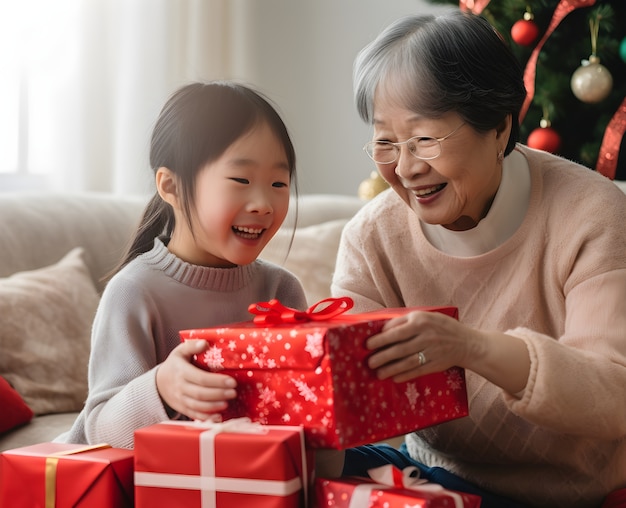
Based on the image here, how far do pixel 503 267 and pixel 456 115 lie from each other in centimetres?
27

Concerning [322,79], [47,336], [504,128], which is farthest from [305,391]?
[322,79]

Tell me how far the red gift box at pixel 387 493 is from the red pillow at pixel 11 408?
3.23 feet

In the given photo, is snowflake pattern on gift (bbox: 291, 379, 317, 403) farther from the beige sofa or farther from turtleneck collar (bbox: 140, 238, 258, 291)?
the beige sofa

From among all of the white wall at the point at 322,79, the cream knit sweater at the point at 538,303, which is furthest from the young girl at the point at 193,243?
the white wall at the point at 322,79

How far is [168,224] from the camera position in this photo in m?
1.40

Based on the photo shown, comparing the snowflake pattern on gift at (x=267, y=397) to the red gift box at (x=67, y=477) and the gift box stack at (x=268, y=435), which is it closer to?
the gift box stack at (x=268, y=435)

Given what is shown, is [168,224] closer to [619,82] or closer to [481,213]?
[481,213]

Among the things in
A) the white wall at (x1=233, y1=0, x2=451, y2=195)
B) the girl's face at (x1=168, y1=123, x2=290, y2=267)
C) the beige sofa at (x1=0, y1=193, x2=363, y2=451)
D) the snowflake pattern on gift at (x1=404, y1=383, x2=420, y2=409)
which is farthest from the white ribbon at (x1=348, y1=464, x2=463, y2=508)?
the white wall at (x1=233, y1=0, x2=451, y2=195)

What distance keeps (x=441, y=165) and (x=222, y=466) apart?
1.75ft

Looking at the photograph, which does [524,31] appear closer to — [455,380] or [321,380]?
[455,380]

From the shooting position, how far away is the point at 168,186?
51.6 inches

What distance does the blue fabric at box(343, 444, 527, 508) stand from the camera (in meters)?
1.23

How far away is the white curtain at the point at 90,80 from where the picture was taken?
115 inches

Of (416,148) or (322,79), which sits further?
(322,79)
